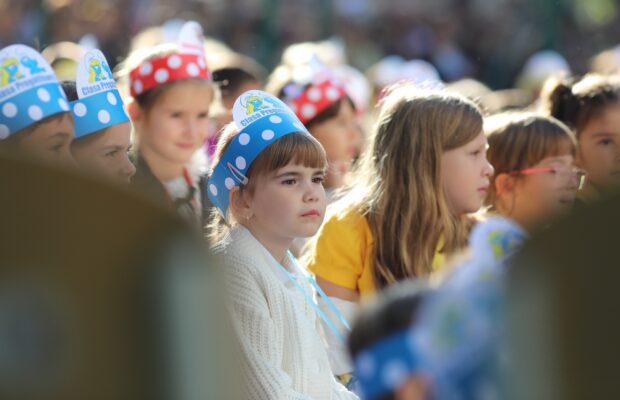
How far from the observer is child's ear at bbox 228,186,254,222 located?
3689mm

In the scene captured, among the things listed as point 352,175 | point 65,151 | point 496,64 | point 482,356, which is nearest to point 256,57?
point 496,64

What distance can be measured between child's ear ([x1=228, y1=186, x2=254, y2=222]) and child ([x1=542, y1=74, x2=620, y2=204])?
206 cm

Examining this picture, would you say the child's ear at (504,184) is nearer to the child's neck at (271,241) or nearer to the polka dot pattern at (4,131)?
the child's neck at (271,241)

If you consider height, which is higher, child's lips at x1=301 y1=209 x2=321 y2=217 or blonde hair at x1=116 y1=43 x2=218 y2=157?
blonde hair at x1=116 y1=43 x2=218 y2=157

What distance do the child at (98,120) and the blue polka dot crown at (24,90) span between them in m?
0.27

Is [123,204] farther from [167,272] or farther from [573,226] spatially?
[573,226]

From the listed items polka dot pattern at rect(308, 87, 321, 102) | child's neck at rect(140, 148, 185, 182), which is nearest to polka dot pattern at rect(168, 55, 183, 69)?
child's neck at rect(140, 148, 185, 182)

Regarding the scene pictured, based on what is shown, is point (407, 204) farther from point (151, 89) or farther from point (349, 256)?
point (151, 89)

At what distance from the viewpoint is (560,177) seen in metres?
4.97

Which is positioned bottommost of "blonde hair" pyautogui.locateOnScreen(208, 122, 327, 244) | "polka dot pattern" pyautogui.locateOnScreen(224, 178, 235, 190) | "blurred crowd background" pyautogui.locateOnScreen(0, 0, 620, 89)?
"blurred crowd background" pyautogui.locateOnScreen(0, 0, 620, 89)

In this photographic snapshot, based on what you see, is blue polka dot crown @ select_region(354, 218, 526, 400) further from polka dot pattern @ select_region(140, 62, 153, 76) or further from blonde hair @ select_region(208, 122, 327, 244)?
polka dot pattern @ select_region(140, 62, 153, 76)

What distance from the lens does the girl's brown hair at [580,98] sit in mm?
5473

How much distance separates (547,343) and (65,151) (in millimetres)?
2434

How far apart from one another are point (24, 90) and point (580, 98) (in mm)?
3121
